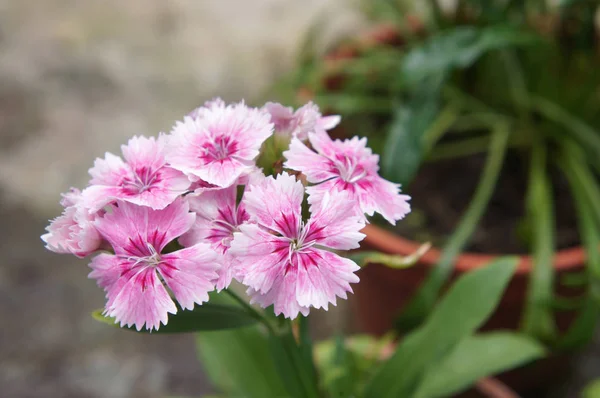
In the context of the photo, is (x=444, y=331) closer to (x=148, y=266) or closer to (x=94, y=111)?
(x=148, y=266)

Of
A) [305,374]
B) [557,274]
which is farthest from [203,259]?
[557,274]

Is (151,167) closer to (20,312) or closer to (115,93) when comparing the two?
(20,312)

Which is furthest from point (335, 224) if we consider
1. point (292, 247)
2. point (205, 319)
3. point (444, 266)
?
point (444, 266)

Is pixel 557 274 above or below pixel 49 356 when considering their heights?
below

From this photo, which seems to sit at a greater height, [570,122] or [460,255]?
[570,122]

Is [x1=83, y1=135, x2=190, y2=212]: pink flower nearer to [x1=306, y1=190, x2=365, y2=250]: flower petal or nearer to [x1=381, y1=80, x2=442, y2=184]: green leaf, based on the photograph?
[x1=306, y1=190, x2=365, y2=250]: flower petal

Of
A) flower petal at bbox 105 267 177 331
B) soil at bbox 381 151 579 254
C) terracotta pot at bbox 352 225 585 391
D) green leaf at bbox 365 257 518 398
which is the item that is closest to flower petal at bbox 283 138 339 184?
flower petal at bbox 105 267 177 331
